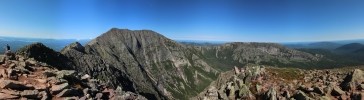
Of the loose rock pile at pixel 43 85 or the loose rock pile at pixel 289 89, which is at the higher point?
the loose rock pile at pixel 43 85

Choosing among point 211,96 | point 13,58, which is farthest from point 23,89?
point 211,96

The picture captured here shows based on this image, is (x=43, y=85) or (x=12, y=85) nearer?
(x=12, y=85)

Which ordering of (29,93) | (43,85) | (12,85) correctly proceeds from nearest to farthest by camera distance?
1. (29,93)
2. (12,85)
3. (43,85)

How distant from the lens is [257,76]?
332 feet

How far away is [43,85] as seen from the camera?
44969 mm

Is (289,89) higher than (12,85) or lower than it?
lower

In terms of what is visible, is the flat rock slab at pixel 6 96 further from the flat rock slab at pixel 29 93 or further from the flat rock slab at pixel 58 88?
the flat rock slab at pixel 58 88

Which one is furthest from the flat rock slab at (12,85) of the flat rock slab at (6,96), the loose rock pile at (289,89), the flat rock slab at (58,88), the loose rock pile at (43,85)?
the loose rock pile at (289,89)

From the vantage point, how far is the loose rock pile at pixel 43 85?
4062cm

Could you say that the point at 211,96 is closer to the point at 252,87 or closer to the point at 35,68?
the point at 252,87

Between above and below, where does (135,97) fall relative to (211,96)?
above

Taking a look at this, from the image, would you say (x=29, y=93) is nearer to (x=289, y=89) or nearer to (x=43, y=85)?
(x=43, y=85)

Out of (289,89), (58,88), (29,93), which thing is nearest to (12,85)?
(29,93)

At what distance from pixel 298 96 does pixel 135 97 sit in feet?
104
